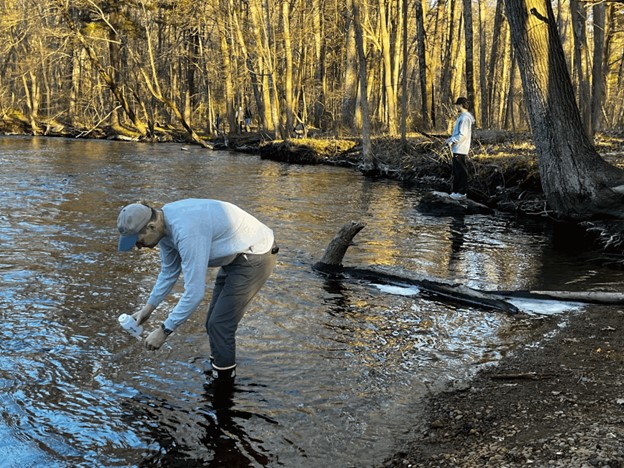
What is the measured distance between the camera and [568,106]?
12344mm

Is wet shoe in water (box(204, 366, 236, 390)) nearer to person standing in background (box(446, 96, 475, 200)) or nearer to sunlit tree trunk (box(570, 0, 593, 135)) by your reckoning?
person standing in background (box(446, 96, 475, 200))

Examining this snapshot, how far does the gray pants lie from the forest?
1364 cm

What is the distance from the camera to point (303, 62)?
121 ft

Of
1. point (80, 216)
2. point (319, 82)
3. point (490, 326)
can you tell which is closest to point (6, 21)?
point (319, 82)

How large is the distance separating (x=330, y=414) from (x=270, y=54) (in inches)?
1170

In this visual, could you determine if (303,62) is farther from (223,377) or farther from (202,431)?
(202,431)

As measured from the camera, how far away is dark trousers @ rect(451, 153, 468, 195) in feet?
50.5

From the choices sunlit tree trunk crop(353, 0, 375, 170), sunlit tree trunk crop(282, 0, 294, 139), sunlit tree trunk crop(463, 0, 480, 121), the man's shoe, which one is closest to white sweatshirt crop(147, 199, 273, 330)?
the man's shoe

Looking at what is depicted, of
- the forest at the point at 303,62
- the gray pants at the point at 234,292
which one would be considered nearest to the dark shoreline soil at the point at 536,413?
the gray pants at the point at 234,292

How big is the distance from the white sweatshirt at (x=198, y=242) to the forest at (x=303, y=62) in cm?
1372

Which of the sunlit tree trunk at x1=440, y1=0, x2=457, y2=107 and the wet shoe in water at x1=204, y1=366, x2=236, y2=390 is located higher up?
the sunlit tree trunk at x1=440, y1=0, x2=457, y2=107

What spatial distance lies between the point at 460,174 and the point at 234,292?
12.0 m

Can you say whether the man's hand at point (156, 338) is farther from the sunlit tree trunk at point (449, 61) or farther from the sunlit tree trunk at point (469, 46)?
the sunlit tree trunk at point (449, 61)

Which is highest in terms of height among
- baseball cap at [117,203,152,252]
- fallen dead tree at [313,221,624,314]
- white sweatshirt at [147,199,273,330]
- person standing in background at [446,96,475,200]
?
person standing in background at [446,96,475,200]
